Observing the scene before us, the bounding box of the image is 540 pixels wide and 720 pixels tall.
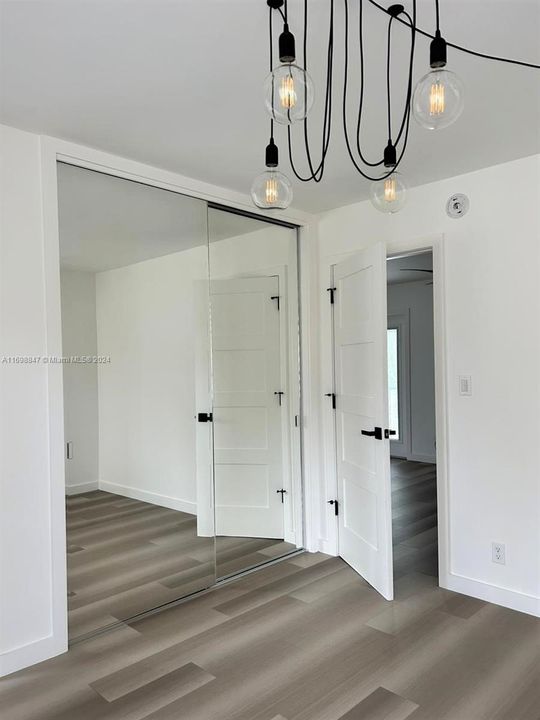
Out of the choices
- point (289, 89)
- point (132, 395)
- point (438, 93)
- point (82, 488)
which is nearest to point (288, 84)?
point (289, 89)

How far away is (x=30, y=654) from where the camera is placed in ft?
8.29

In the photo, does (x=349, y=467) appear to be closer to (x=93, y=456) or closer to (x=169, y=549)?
(x=169, y=549)

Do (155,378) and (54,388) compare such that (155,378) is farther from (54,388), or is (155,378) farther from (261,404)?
(261,404)

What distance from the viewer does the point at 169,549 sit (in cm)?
330

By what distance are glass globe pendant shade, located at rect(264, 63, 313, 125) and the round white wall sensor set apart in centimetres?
217

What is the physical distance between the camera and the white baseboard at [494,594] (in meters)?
2.98

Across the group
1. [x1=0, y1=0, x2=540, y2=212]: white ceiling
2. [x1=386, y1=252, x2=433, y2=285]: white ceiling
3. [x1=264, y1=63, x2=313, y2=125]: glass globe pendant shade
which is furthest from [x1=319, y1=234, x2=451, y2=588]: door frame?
[x1=386, y1=252, x2=433, y2=285]: white ceiling

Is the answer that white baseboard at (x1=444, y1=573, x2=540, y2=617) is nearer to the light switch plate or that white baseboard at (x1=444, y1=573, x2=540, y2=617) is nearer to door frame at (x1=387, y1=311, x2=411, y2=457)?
the light switch plate

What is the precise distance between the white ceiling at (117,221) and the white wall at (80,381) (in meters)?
0.13

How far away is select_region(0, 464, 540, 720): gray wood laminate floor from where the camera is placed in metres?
2.20

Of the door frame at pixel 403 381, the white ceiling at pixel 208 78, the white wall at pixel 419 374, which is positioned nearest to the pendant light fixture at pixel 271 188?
the white ceiling at pixel 208 78

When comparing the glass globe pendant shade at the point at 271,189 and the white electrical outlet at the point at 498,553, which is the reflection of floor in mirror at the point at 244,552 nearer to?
the white electrical outlet at the point at 498,553

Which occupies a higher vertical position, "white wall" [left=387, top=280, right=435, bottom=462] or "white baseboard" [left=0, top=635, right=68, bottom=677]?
"white wall" [left=387, top=280, right=435, bottom=462]

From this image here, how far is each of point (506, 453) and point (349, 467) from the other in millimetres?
1051
